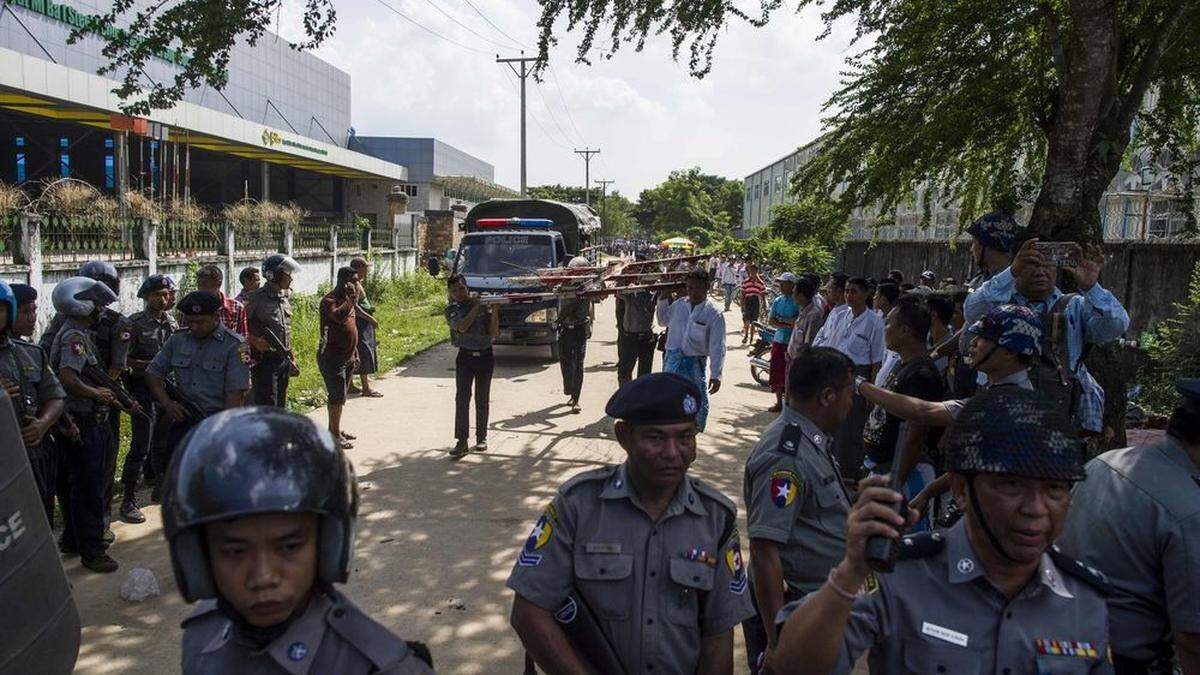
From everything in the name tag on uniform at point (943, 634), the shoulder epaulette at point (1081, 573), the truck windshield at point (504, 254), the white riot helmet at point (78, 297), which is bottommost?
the name tag on uniform at point (943, 634)

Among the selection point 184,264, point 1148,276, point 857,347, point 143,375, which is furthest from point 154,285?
point 1148,276

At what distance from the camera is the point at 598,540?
2.37 meters

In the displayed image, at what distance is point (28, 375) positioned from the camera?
418 cm

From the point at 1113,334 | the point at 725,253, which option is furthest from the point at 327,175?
the point at 1113,334

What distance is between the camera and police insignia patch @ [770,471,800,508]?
109 inches

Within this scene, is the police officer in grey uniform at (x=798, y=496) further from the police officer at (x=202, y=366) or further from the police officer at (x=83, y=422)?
the police officer at (x=83, y=422)

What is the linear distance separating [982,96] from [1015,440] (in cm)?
760

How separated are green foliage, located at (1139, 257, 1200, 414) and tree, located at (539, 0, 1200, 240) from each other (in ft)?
5.89

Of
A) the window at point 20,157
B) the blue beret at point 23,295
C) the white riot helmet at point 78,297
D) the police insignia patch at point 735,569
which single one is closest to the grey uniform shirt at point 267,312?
the white riot helmet at point 78,297

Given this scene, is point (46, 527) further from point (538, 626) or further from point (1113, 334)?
point (1113, 334)

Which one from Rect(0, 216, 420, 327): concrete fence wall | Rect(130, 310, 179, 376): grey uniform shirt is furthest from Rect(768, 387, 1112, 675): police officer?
Rect(0, 216, 420, 327): concrete fence wall

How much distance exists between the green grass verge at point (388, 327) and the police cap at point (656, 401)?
589 cm

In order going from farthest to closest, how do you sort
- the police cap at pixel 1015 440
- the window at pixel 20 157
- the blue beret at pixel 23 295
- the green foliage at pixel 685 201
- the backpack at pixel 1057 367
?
the green foliage at pixel 685 201 < the window at pixel 20 157 < the blue beret at pixel 23 295 < the backpack at pixel 1057 367 < the police cap at pixel 1015 440

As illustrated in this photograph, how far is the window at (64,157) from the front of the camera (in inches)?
1035
